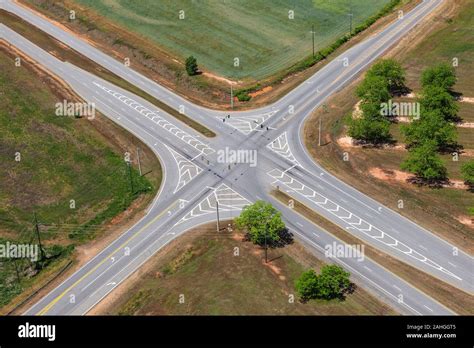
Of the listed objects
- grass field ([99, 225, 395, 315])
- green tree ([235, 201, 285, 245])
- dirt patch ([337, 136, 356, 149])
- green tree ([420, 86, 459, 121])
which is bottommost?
grass field ([99, 225, 395, 315])

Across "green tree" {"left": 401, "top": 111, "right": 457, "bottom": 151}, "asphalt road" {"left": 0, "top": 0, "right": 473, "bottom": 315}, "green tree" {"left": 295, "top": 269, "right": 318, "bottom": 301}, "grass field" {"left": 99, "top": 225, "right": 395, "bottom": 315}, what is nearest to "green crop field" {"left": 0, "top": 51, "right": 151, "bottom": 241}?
"asphalt road" {"left": 0, "top": 0, "right": 473, "bottom": 315}

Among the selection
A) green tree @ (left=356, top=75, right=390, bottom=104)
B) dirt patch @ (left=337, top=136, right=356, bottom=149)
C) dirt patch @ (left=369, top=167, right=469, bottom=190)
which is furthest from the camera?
green tree @ (left=356, top=75, right=390, bottom=104)

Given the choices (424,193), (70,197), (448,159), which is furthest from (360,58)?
(70,197)

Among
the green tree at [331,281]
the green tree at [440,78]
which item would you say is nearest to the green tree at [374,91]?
the green tree at [440,78]

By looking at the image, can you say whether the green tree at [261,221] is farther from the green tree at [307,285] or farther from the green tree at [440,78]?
the green tree at [440,78]

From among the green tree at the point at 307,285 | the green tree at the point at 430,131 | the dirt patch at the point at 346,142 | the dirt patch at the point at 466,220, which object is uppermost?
the green tree at the point at 430,131

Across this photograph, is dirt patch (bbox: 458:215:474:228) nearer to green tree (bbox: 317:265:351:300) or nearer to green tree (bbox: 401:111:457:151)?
green tree (bbox: 401:111:457:151)

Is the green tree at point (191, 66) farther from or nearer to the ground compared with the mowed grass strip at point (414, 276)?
farther from the ground
